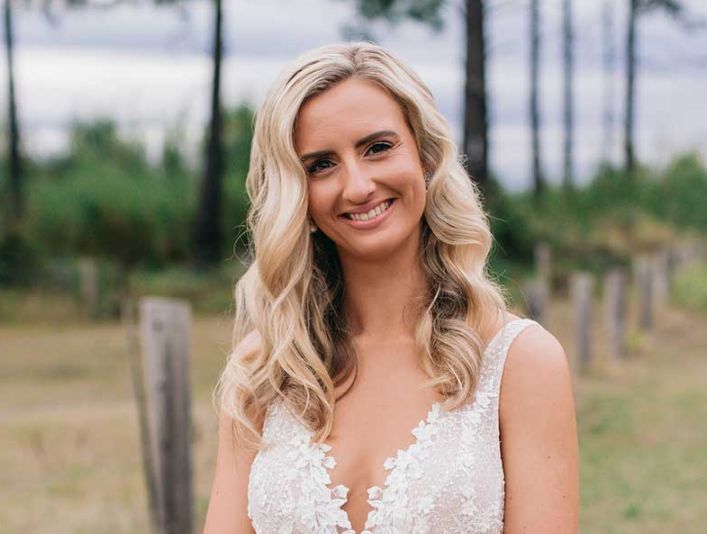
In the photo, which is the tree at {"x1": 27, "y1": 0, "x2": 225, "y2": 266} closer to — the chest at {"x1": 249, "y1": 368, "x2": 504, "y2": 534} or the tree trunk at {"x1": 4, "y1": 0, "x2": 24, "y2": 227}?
the tree trunk at {"x1": 4, "y1": 0, "x2": 24, "y2": 227}

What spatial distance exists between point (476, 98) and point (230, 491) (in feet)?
25.6

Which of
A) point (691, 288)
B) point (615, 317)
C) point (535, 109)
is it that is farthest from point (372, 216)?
point (535, 109)

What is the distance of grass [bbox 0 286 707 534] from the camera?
24.4 ft

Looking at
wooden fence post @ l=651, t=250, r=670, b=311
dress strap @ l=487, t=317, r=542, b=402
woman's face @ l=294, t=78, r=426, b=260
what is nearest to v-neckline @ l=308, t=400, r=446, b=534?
dress strap @ l=487, t=317, r=542, b=402

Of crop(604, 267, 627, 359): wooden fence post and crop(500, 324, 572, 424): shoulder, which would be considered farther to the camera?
crop(604, 267, 627, 359): wooden fence post

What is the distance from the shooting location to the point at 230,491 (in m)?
2.64

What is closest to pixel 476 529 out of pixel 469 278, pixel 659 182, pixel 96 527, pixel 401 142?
pixel 469 278

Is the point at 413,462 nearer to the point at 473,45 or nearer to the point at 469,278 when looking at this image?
the point at 469,278

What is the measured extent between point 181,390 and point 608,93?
35529 mm

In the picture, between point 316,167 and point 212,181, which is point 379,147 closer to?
point 316,167

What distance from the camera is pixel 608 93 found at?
38.9 m

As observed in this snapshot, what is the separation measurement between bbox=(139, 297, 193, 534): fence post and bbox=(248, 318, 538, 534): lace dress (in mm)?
2815

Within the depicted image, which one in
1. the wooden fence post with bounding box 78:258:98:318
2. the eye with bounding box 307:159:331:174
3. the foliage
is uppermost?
the eye with bounding box 307:159:331:174

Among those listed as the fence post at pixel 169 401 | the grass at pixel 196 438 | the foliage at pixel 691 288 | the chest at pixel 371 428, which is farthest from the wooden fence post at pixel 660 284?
the chest at pixel 371 428
